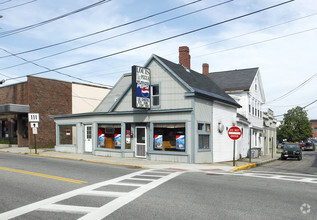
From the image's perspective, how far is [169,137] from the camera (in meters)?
19.7

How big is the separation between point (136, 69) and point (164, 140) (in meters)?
5.00

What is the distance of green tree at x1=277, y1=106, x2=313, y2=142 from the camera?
74000mm

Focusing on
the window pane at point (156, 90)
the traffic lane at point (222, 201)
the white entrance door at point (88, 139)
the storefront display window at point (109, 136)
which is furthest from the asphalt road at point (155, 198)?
the white entrance door at point (88, 139)

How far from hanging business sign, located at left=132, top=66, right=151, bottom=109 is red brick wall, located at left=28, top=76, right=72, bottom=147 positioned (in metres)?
13.5

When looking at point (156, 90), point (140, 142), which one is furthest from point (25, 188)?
point (156, 90)

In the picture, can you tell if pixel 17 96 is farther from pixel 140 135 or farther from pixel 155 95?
pixel 155 95

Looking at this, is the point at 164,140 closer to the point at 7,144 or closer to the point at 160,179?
the point at 160,179

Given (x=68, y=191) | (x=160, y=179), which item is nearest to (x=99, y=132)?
(x=160, y=179)

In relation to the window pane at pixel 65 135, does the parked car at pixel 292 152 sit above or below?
below

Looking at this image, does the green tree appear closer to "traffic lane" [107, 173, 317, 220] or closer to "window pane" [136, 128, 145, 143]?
"window pane" [136, 128, 145, 143]

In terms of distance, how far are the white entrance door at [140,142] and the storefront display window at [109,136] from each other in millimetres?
1366

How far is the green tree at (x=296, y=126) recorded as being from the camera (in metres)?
74.0

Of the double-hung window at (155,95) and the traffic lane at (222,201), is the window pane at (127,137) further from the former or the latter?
the traffic lane at (222,201)

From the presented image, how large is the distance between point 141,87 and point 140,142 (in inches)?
160
